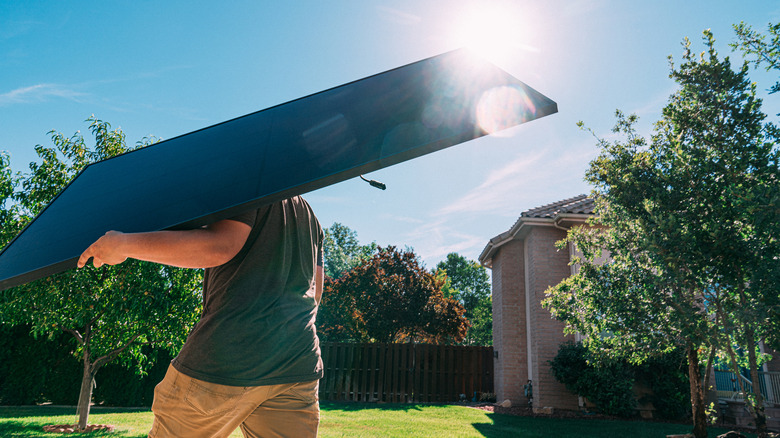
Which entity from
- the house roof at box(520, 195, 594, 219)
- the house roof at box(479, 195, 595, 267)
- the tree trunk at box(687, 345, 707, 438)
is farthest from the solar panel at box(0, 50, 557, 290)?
the house roof at box(520, 195, 594, 219)

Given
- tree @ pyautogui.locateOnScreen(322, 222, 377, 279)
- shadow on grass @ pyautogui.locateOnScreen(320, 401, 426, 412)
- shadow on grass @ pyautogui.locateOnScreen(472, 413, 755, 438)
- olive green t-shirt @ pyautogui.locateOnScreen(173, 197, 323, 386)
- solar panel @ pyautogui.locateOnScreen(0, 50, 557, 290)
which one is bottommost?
shadow on grass @ pyautogui.locateOnScreen(320, 401, 426, 412)

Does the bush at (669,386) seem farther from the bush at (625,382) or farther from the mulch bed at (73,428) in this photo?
the mulch bed at (73,428)

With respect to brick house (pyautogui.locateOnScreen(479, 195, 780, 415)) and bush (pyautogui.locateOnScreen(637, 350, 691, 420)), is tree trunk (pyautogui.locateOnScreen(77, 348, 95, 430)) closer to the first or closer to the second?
brick house (pyautogui.locateOnScreen(479, 195, 780, 415))

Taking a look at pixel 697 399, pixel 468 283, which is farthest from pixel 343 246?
pixel 697 399

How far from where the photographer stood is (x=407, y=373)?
15.9 meters

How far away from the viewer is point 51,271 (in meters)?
1.38

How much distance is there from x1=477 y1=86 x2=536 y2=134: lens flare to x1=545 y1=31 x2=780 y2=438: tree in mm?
5143

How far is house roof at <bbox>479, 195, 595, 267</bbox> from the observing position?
38.8ft

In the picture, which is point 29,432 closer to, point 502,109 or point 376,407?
point 376,407

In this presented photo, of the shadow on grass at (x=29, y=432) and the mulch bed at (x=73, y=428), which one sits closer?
the shadow on grass at (x=29, y=432)

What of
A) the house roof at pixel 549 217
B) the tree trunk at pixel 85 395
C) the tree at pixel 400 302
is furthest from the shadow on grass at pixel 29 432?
the tree at pixel 400 302

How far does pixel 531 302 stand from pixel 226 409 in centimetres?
1197

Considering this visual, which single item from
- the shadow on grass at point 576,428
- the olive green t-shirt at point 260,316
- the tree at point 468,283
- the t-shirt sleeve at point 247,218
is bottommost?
the shadow on grass at point 576,428

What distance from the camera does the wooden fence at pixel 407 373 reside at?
1563 centimetres
